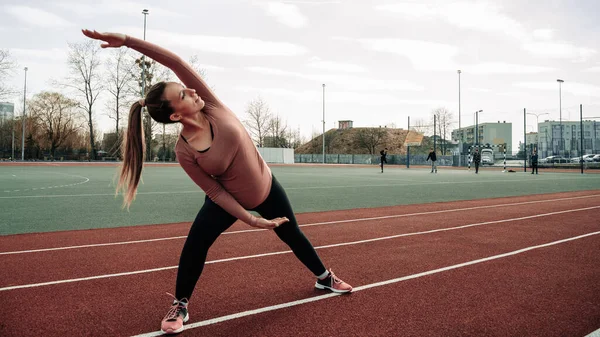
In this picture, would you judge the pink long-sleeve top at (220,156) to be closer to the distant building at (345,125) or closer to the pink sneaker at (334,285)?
the pink sneaker at (334,285)

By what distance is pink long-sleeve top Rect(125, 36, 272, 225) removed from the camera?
2.87 metres

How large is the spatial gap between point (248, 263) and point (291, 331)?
6.97ft

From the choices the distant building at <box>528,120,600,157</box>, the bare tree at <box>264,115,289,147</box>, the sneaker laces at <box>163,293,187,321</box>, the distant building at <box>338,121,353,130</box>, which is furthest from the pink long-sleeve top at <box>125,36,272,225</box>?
the distant building at <box>338,121,353,130</box>

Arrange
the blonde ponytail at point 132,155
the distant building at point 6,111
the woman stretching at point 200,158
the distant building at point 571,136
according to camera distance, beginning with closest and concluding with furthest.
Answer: the woman stretching at point 200,158 < the blonde ponytail at point 132,155 < the distant building at point 6,111 < the distant building at point 571,136

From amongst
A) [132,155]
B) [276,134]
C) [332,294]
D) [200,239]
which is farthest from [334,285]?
[276,134]

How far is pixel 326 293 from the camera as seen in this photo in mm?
4098

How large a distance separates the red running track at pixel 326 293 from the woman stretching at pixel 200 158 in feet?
2.27

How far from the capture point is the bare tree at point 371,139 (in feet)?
304

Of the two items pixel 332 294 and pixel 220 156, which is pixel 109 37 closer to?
pixel 220 156

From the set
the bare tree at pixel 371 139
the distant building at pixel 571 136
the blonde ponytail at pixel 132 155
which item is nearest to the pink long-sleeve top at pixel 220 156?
the blonde ponytail at pixel 132 155

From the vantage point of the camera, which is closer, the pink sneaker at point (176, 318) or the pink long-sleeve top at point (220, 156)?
the pink long-sleeve top at point (220, 156)

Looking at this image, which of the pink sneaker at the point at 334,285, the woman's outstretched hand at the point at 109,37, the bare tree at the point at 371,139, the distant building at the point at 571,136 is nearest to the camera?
the woman's outstretched hand at the point at 109,37

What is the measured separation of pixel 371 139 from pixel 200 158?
92.3m

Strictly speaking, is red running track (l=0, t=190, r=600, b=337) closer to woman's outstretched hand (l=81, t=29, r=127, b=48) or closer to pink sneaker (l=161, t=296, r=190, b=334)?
pink sneaker (l=161, t=296, r=190, b=334)
